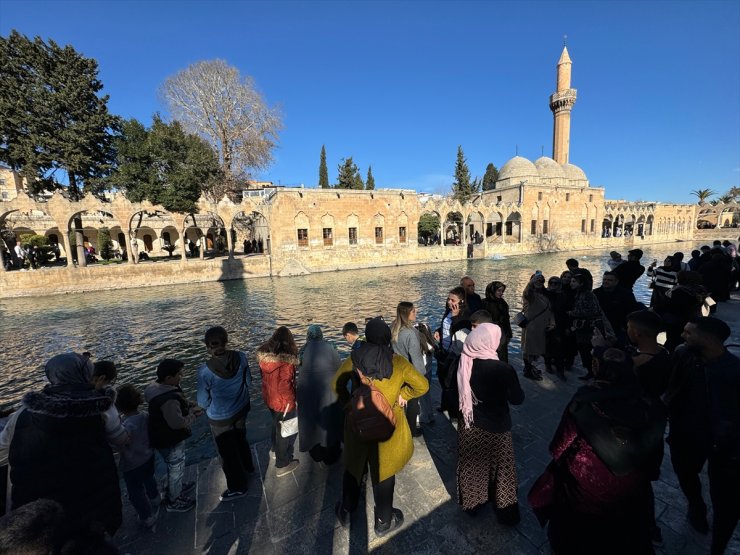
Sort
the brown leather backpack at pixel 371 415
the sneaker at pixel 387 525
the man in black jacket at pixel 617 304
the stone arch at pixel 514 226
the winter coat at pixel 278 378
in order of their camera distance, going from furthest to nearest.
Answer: the stone arch at pixel 514 226
the man in black jacket at pixel 617 304
the winter coat at pixel 278 378
the sneaker at pixel 387 525
the brown leather backpack at pixel 371 415

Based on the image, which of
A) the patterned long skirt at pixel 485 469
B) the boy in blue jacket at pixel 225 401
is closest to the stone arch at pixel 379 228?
the boy in blue jacket at pixel 225 401

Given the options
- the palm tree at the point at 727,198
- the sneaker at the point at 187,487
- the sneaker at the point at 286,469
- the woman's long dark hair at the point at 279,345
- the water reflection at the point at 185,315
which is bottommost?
the water reflection at the point at 185,315

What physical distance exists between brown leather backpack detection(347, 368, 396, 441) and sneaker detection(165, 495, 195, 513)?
1.67 m

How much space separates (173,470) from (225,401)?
64 cm

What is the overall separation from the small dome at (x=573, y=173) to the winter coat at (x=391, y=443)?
51.5m

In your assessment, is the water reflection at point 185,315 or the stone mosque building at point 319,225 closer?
the water reflection at point 185,315

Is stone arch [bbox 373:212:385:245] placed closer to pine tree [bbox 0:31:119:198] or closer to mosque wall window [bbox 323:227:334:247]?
mosque wall window [bbox 323:227:334:247]

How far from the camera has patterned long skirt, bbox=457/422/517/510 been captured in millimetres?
2377

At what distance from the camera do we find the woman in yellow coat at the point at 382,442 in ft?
7.39

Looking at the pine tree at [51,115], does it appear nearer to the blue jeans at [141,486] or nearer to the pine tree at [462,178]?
the blue jeans at [141,486]

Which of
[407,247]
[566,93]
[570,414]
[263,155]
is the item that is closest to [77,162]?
[263,155]

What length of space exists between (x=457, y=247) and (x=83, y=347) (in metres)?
27.1

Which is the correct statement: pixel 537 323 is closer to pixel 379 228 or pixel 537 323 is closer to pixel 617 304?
pixel 617 304

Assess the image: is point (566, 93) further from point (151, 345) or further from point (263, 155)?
point (151, 345)
